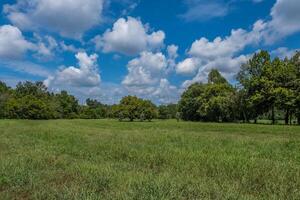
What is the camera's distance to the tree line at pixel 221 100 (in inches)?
1918

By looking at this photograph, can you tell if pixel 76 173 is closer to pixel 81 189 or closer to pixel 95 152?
pixel 81 189

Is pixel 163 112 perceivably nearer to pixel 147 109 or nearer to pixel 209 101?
pixel 147 109

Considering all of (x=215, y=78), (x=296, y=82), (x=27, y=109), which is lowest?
(x=27, y=109)

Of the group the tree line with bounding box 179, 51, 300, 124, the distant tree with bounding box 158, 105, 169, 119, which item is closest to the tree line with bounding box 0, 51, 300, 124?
the tree line with bounding box 179, 51, 300, 124

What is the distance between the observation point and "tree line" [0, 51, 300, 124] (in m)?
48.7

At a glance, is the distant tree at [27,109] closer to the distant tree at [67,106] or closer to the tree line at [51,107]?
the tree line at [51,107]

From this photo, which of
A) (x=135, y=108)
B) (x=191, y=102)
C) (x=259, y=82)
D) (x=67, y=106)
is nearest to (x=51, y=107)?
(x=67, y=106)

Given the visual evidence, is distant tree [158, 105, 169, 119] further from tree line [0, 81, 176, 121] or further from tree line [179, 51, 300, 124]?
tree line [179, 51, 300, 124]

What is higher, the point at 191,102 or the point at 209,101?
the point at 191,102

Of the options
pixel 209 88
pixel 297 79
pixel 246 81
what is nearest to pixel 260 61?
pixel 246 81

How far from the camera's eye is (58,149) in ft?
48.2

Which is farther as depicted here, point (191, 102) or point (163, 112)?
point (163, 112)

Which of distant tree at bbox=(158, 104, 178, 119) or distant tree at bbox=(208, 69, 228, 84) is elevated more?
distant tree at bbox=(208, 69, 228, 84)

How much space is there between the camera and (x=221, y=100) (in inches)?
2429
